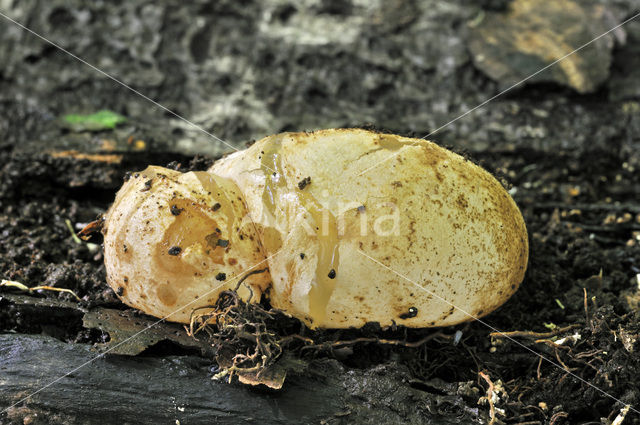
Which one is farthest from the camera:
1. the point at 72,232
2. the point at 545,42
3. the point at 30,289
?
the point at 545,42

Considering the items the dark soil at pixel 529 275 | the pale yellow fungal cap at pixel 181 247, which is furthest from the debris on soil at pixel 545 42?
the pale yellow fungal cap at pixel 181 247

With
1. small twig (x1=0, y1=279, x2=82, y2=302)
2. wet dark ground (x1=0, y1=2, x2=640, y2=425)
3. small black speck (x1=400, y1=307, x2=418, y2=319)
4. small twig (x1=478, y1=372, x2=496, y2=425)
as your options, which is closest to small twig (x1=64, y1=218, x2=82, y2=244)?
wet dark ground (x1=0, y1=2, x2=640, y2=425)

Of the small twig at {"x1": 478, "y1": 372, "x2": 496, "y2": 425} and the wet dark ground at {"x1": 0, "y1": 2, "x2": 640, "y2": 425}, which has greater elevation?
the wet dark ground at {"x1": 0, "y1": 2, "x2": 640, "y2": 425}

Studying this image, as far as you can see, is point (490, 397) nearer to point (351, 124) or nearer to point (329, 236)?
point (329, 236)

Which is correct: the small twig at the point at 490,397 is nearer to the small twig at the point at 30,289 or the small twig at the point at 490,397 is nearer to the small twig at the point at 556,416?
the small twig at the point at 556,416

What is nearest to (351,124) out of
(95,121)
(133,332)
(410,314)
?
(95,121)

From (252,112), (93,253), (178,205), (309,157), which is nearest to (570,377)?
(309,157)

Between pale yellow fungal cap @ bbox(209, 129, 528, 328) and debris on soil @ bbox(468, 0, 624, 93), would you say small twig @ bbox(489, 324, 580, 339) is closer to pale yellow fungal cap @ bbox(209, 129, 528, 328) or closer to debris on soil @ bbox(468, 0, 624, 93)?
pale yellow fungal cap @ bbox(209, 129, 528, 328)
